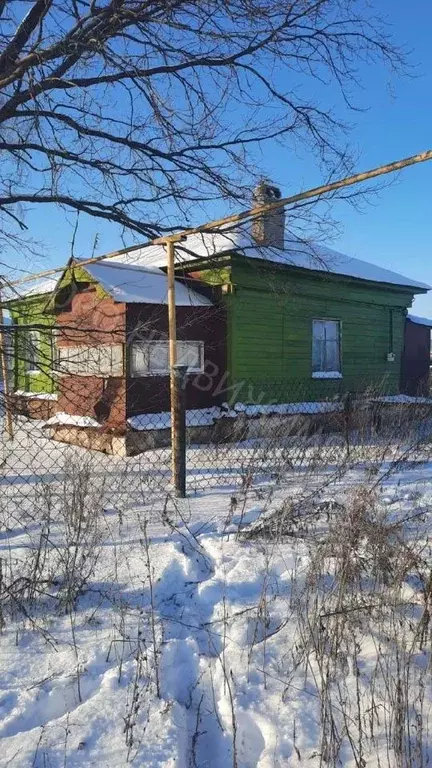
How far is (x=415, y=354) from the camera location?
49.3 feet

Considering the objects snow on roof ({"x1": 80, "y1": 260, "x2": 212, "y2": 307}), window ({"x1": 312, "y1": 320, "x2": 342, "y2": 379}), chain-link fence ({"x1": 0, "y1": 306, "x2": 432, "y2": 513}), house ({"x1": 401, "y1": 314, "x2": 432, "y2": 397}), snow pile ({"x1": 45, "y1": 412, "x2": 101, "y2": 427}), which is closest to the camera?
chain-link fence ({"x1": 0, "y1": 306, "x2": 432, "y2": 513})

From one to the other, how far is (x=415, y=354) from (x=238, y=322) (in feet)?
24.6

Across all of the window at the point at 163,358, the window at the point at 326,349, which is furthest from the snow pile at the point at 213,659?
the window at the point at 326,349

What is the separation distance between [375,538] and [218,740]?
136 centimetres

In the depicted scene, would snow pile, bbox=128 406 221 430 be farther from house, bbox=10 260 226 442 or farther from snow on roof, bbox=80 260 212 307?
snow on roof, bbox=80 260 212 307

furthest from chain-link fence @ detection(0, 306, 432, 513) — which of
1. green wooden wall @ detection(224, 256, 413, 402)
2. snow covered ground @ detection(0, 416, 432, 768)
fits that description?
snow covered ground @ detection(0, 416, 432, 768)

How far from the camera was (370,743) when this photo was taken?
5.55 ft

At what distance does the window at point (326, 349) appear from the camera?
11859 mm

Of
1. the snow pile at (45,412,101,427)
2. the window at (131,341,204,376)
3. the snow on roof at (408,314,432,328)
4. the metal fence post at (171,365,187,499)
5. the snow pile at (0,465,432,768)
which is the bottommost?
the snow pile at (0,465,432,768)

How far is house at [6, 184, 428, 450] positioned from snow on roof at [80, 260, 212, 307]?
0.03 m

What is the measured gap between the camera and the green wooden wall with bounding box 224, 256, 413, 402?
1005 cm

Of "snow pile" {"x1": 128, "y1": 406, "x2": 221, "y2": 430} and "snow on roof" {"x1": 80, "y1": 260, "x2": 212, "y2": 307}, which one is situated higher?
"snow on roof" {"x1": 80, "y1": 260, "x2": 212, "y2": 307}

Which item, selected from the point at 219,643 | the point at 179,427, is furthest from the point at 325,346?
the point at 219,643

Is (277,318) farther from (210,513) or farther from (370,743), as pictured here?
(370,743)
